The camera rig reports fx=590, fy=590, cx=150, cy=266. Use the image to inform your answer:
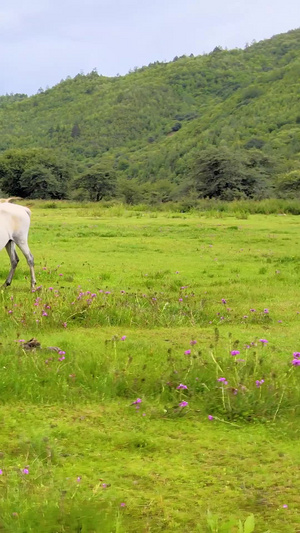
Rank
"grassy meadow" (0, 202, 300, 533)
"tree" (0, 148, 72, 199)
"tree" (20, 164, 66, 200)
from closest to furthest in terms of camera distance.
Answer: "grassy meadow" (0, 202, 300, 533) → "tree" (20, 164, 66, 200) → "tree" (0, 148, 72, 199)

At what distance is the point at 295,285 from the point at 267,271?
1895 millimetres

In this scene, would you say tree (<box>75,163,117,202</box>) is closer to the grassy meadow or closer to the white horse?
the white horse

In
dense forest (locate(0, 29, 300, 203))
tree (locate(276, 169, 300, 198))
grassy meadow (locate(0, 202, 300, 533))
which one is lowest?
grassy meadow (locate(0, 202, 300, 533))

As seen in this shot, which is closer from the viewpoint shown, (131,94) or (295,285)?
(295,285)

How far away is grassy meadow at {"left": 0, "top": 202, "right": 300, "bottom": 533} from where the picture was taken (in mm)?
3535

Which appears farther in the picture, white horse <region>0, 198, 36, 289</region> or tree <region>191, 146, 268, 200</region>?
tree <region>191, 146, 268, 200</region>

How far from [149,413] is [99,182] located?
162 feet

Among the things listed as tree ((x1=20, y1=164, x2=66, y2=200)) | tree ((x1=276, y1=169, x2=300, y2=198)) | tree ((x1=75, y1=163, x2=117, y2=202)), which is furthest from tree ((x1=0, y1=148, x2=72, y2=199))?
tree ((x1=276, y1=169, x2=300, y2=198))

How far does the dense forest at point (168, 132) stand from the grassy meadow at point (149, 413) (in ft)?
111

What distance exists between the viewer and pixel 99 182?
53.6m

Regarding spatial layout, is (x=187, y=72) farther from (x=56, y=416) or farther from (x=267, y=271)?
(x=56, y=416)

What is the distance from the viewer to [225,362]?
591 cm

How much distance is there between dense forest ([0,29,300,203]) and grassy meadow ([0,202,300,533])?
33.9 metres

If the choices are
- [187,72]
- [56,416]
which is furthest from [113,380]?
[187,72]
